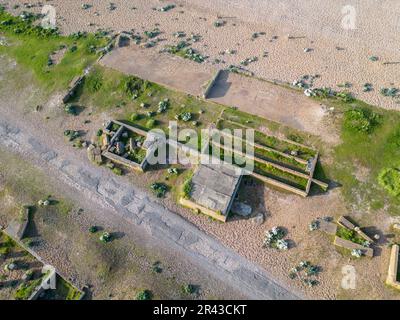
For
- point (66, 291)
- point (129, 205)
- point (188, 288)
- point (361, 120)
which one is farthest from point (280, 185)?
point (66, 291)

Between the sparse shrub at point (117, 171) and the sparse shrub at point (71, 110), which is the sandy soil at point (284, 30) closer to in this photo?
the sparse shrub at point (71, 110)

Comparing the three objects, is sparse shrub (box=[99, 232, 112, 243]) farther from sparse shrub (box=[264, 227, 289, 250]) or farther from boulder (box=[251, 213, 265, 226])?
→ sparse shrub (box=[264, 227, 289, 250])

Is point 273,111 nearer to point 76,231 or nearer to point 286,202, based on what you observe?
point 286,202

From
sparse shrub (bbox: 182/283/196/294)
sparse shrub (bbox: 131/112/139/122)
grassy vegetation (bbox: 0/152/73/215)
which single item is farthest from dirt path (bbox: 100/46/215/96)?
sparse shrub (bbox: 182/283/196/294)

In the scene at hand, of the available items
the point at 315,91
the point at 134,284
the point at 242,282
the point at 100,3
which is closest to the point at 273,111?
the point at 315,91

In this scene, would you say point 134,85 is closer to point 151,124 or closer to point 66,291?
point 151,124

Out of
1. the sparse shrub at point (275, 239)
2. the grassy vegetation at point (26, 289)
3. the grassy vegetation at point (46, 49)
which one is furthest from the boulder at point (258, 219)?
the grassy vegetation at point (46, 49)
